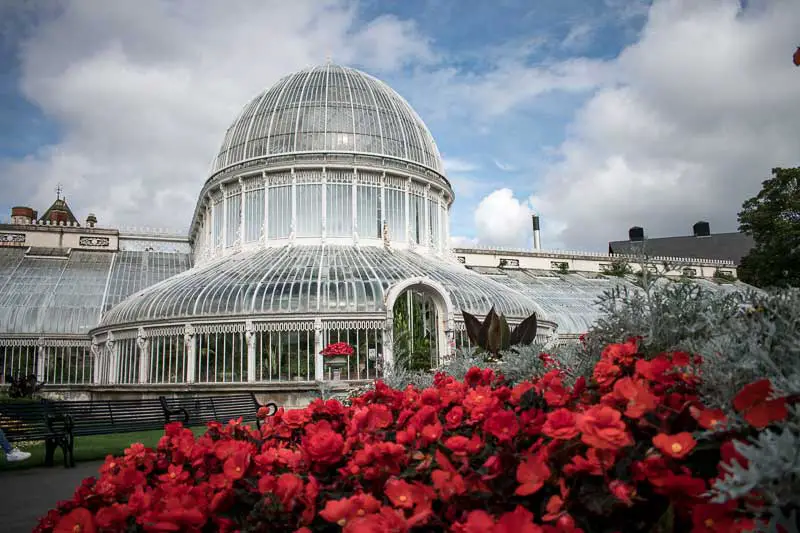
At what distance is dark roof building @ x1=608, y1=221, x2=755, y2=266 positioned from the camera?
64.9 metres

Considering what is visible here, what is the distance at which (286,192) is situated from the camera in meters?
29.1

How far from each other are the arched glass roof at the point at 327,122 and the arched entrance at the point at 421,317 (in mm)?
8969

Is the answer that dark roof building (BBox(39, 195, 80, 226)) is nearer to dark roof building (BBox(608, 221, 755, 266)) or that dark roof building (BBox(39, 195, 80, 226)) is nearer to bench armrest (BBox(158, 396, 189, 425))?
bench armrest (BBox(158, 396, 189, 425))

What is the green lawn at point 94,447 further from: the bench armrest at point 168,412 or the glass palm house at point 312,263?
the glass palm house at point 312,263

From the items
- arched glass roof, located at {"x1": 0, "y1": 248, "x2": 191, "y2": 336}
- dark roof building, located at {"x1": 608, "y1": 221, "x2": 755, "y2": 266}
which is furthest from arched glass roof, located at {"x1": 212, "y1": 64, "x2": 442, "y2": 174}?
dark roof building, located at {"x1": 608, "y1": 221, "x2": 755, "y2": 266}

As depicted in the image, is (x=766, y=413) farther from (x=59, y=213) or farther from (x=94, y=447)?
(x=59, y=213)

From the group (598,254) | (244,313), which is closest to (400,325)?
(244,313)

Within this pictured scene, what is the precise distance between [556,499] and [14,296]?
34393mm

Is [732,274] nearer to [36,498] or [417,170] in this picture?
[417,170]

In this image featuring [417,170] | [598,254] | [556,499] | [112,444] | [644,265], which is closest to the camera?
[556,499]

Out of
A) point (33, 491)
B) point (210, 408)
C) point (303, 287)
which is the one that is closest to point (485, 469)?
point (33, 491)

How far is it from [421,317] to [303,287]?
454 cm

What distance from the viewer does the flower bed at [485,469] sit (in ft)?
8.11

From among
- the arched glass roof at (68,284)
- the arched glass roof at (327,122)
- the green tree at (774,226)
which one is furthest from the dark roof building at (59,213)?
the green tree at (774,226)
